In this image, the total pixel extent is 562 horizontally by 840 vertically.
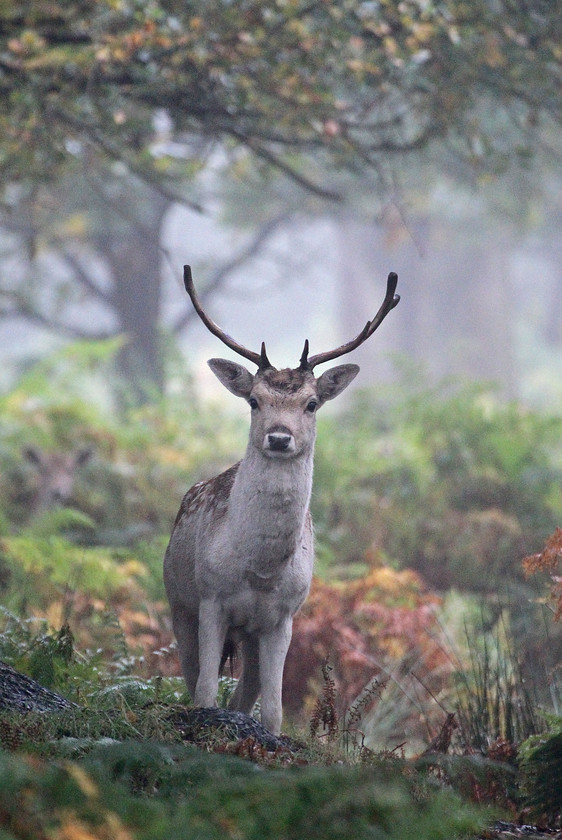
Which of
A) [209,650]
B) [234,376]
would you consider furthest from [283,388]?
[209,650]

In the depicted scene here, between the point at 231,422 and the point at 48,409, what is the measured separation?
9.14ft

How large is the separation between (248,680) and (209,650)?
467mm

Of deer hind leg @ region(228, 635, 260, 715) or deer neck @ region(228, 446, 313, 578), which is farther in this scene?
deer hind leg @ region(228, 635, 260, 715)

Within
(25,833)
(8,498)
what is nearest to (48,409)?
(8,498)

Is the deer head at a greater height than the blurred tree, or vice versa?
the blurred tree

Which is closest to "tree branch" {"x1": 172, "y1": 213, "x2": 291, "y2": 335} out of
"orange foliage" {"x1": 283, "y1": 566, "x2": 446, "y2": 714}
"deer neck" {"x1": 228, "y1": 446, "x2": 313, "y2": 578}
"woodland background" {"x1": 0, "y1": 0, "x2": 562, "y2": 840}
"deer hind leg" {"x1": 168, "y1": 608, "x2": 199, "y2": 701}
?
"woodland background" {"x1": 0, "y1": 0, "x2": 562, "y2": 840}

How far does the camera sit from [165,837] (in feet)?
8.55

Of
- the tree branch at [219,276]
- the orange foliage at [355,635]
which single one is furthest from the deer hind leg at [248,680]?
the tree branch at [219,276]

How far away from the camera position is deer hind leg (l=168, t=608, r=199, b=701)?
17.7 ft

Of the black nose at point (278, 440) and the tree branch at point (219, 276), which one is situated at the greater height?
the tree branch at point (219, 276)

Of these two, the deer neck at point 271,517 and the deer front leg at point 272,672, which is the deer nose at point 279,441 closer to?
the deer neck at point 271,517

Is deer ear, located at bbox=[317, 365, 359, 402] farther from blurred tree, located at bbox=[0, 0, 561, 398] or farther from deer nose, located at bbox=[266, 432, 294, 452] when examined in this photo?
blurred tree, located at bbox=[0, 0, 561, 398]

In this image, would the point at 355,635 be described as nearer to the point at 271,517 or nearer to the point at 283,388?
the point at 271,517

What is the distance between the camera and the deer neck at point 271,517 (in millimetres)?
4910
